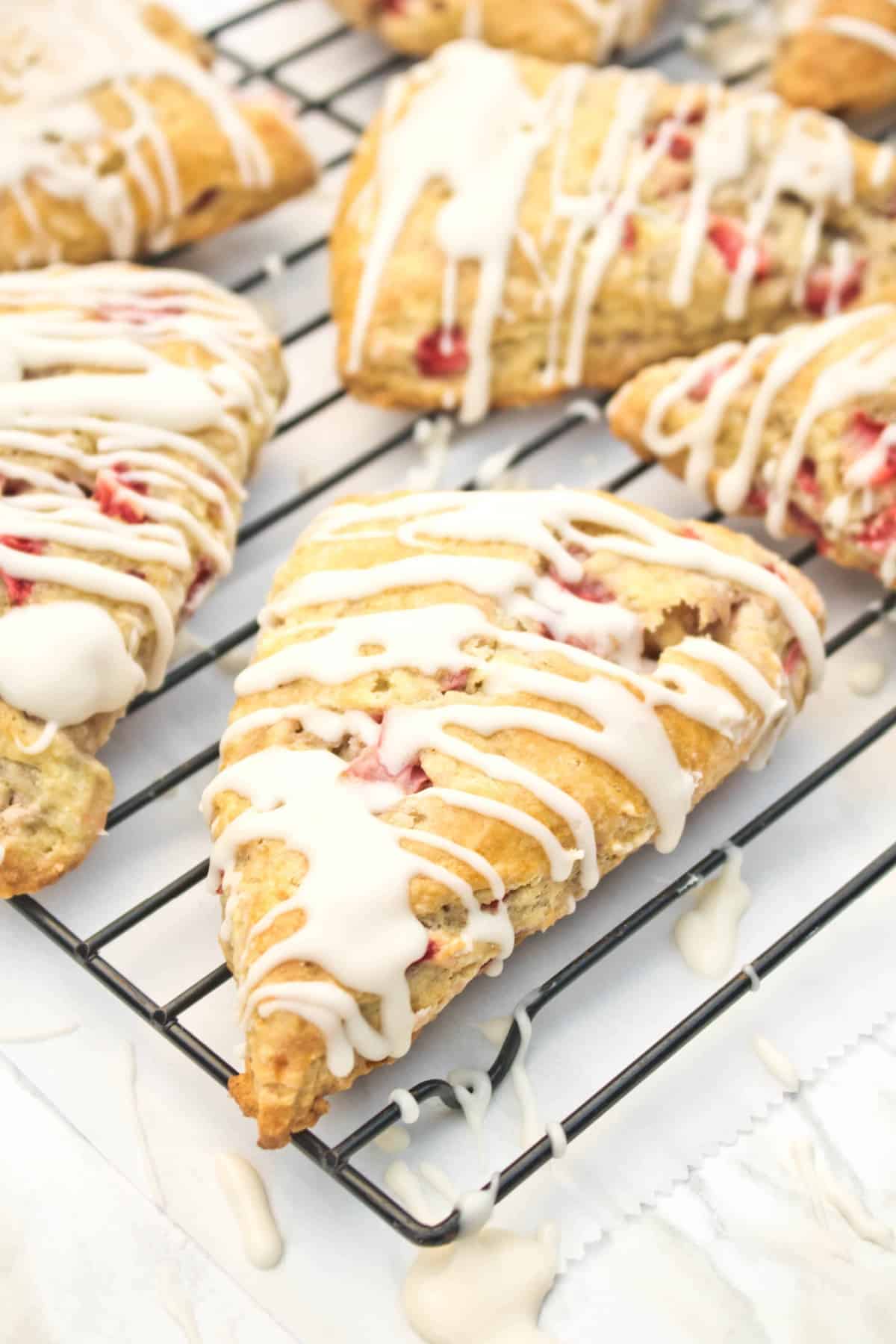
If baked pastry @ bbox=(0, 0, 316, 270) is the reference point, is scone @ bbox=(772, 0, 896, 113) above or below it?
above

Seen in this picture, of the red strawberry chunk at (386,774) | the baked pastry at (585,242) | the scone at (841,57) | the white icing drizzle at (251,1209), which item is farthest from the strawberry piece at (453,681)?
the scone at (841,57)

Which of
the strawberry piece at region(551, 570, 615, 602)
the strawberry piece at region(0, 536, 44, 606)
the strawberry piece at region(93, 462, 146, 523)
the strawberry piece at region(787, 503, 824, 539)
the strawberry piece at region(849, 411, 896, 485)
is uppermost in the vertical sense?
the strawberry piece at region(849, 411, 896, 485)

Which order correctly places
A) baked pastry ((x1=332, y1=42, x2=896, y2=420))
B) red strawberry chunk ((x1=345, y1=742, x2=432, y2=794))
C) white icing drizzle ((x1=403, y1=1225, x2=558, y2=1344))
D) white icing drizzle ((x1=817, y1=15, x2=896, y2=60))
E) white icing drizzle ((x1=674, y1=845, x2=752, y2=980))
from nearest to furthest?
white icing drizzle ((x1=403, y1=1225, x2=558, y2=1344))
red strawberry chunk ((x1=345, y1=742, x2=432, y2=794))
white icing drizzle ((x1=674, y1=845, x2=752, y2=980))
baked pastry ((x1=332, y1=42, x2=896, y2=420))
white icing drizzle ((x1=817, y1=15, x2=896, y2=60))

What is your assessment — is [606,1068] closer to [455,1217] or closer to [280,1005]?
[455,1217]

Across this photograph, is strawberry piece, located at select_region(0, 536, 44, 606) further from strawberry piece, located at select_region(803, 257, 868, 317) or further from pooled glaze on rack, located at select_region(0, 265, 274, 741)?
strawberry piece, located at select_region(803, 257, 868, 317)

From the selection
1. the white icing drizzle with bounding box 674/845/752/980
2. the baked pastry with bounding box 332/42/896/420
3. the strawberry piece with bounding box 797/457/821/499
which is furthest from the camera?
the baked pastry with bounding box 332/42/896/420

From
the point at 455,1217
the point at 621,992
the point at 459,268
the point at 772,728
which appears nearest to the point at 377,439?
the point at 459,268

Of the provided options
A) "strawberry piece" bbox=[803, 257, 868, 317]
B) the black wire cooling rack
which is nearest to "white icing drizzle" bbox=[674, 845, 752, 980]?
the black wire cooling rack

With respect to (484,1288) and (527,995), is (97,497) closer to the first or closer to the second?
(527,995)
